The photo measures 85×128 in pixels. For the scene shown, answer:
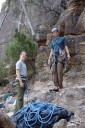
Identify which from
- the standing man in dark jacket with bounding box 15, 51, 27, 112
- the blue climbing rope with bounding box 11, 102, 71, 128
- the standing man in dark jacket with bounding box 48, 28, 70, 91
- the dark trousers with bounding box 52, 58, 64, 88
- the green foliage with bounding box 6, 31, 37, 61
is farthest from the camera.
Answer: the green foliage with bounding box 6, 31, 37, 61

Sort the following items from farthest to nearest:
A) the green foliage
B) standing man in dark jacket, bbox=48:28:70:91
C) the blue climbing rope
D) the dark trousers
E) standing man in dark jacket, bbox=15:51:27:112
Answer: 1. the green foliage
2. the dark trousers
3. standing man in dark jacket, bbox=48:28:70:91
4. standing man in dark jacket, bbox=15:51:27:112
5. the blue climbing rope

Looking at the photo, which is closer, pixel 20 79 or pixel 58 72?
pixel 20 79

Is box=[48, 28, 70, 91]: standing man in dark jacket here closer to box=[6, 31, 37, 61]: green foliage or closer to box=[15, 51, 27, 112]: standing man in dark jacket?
box=[15, 51, 27, 112]: standing man in dark jacket

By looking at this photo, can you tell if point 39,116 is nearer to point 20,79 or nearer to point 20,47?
point 20,79

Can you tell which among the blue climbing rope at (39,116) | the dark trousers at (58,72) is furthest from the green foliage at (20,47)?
the blue climbing rope at (39,116)

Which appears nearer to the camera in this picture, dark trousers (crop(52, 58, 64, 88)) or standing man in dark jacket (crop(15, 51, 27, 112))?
standing man in dark jacket (crop(15, 51, 27, 112))

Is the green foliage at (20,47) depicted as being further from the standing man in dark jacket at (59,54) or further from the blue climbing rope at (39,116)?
the blue climbing rope at (39,116)

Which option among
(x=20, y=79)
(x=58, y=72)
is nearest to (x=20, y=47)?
(x=58, y=72)

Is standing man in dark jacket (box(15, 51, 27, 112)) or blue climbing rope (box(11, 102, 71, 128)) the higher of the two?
standing man in dark jacket (box(15, 51, 27, 112))

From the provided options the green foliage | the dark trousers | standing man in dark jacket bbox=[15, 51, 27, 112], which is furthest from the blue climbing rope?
the green foliage

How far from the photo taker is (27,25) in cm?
2488

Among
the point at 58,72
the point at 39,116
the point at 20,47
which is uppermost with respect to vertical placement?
the point at 20,47

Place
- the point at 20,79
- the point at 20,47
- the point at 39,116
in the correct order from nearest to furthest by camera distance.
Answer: the point at 39,116 → the point at 20,79 → the point at 20,47

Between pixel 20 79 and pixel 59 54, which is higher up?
pixel 59 54
